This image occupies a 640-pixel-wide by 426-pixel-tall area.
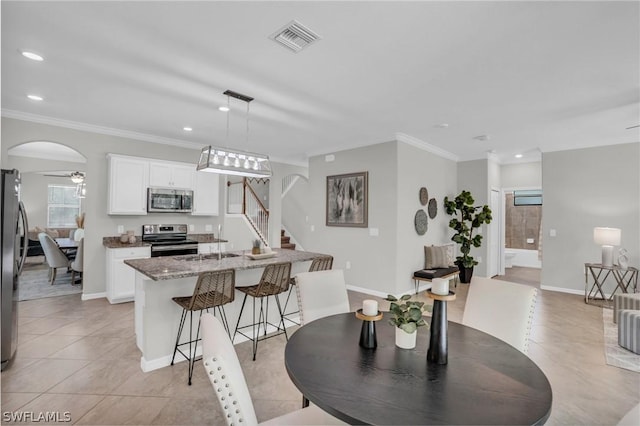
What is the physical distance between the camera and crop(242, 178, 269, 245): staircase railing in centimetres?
759

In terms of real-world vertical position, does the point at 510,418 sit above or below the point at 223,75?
below

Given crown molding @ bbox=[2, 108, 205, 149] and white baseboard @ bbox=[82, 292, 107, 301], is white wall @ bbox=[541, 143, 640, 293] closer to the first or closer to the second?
crown molding @ bbox=[2, 108, 205, 149]

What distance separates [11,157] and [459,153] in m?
9.86

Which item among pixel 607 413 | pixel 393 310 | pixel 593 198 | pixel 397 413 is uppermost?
pixel 593 198

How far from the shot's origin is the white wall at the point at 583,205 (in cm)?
511

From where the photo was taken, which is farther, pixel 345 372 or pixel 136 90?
pixel 136 90

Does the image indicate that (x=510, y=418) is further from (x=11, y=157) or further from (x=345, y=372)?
(x=11, y=157)

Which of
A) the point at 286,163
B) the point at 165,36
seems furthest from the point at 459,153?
the point at 165,36

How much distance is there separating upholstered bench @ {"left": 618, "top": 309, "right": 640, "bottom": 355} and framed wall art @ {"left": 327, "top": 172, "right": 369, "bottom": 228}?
3.36 m

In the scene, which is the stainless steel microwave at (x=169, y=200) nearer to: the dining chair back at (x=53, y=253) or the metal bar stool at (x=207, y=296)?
the dining chair back at (x=53, y=253)

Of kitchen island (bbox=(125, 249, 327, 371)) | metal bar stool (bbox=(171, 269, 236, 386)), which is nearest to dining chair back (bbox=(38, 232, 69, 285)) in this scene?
kitchen island (bbox=(125, 249, 327, 371))

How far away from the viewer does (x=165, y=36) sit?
7.57 ft

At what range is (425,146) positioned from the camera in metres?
5.68

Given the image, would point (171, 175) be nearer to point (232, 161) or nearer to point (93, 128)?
point (93, 128)
